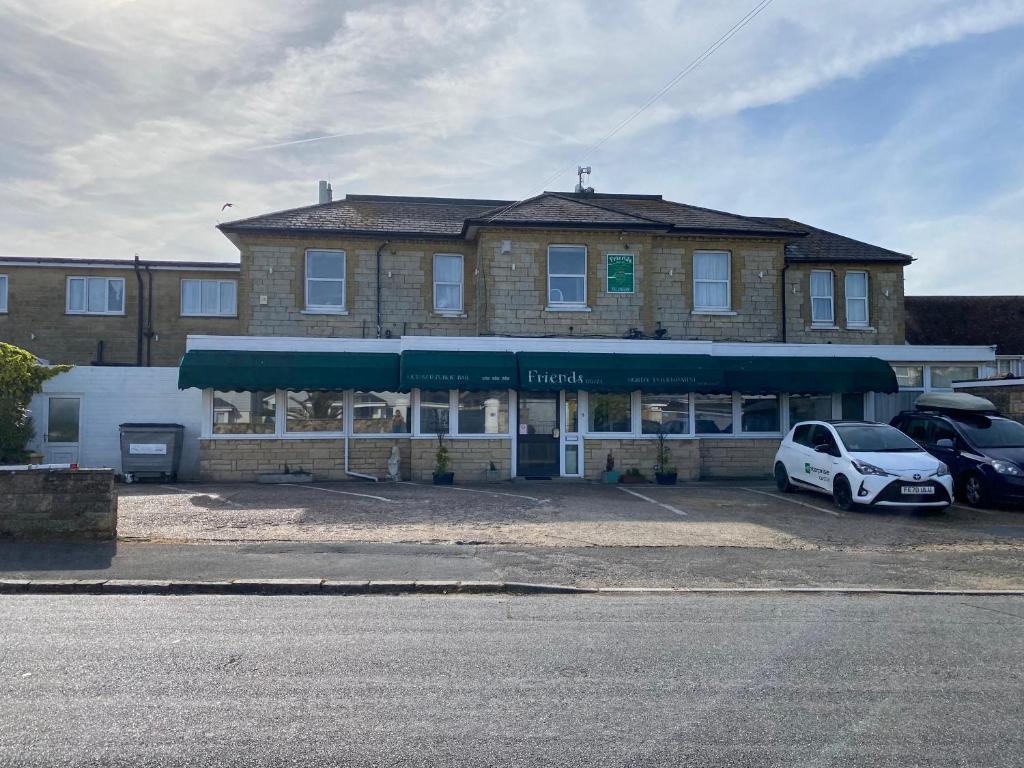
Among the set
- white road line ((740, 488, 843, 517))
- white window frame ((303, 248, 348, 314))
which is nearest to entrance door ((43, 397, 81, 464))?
white window frame ((303, 248, 348, 314))

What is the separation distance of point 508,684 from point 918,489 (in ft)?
34.8

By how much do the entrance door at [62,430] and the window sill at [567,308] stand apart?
11505 millimetres

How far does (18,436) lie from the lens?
17.6 meters

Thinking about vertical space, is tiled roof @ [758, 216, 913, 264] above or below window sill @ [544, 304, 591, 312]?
above

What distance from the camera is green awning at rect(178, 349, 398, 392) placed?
18109 mm

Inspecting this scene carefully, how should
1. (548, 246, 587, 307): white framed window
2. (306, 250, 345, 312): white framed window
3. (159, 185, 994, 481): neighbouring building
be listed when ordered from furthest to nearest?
(306, 250, 345, 312): white framed window < (548, 246, 587, 307): white framed window < (159, 185, 994, 481): neighbouring building

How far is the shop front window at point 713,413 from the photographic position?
20438 millimetres

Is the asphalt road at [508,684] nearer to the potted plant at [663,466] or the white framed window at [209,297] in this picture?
the potted plant at [663,466]

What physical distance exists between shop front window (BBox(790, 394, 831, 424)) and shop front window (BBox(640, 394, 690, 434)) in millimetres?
2994

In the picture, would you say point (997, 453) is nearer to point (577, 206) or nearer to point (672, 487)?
point (672, 487)

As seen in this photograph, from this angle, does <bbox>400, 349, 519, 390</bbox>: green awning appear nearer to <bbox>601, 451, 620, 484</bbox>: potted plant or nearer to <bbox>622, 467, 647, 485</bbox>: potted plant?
<bbox>601, 451, 620, 484</bbox>: potted plant

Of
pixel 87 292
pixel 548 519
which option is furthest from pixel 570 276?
pixel 87 292

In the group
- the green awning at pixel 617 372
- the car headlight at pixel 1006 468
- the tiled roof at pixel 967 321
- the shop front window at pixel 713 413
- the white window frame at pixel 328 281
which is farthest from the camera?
the tiled roof at pixel 967 321

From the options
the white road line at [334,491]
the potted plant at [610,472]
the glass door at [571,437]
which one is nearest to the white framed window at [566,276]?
the glass door at [571,437]
